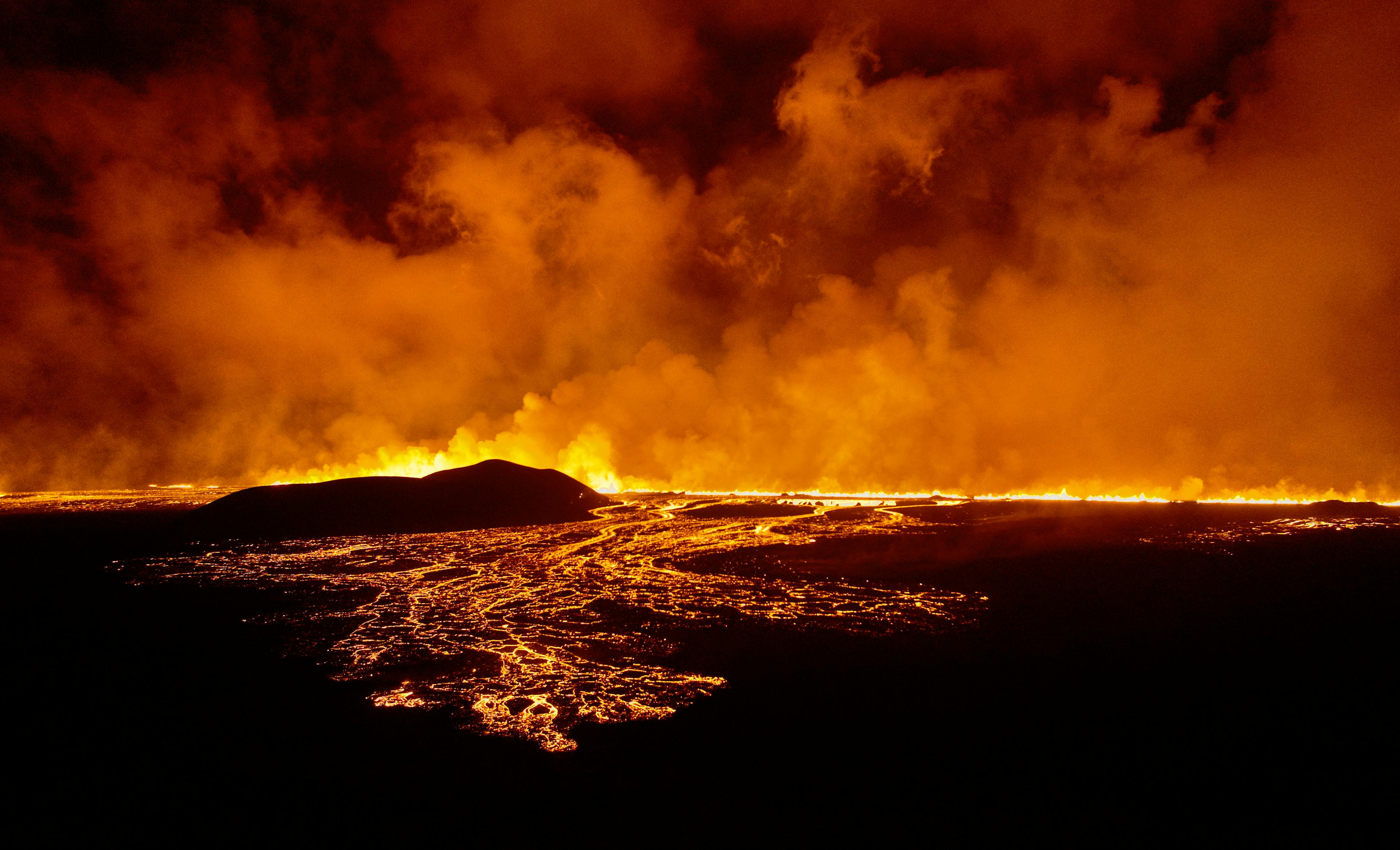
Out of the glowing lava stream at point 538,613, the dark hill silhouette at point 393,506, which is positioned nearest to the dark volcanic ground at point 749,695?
the glowing lava stream at point 538,613

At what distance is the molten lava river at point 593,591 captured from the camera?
40.5ft

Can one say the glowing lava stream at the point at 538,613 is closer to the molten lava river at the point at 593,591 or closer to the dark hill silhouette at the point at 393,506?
the molten lava river at the point at 593,591

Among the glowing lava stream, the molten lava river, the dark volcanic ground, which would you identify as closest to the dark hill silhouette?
the molten lava river

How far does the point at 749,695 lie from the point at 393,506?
143 ft

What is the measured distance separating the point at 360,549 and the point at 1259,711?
34466mm

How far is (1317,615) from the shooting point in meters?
17.4

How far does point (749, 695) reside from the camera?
11.7m

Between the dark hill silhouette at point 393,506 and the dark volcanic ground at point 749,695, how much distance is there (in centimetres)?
1888

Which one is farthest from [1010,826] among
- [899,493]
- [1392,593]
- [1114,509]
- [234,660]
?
[899,493]

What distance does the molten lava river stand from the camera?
1236 centimetres

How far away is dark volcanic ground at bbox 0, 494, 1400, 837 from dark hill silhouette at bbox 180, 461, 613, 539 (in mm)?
18884

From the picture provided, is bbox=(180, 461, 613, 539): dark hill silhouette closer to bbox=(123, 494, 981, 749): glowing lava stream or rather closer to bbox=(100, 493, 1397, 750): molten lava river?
bbox=(100, 493, 1397, 750): molten lava river

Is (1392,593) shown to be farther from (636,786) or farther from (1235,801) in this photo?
(636,786)

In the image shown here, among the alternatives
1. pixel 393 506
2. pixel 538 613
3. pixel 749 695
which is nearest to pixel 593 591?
pixel 538 613
